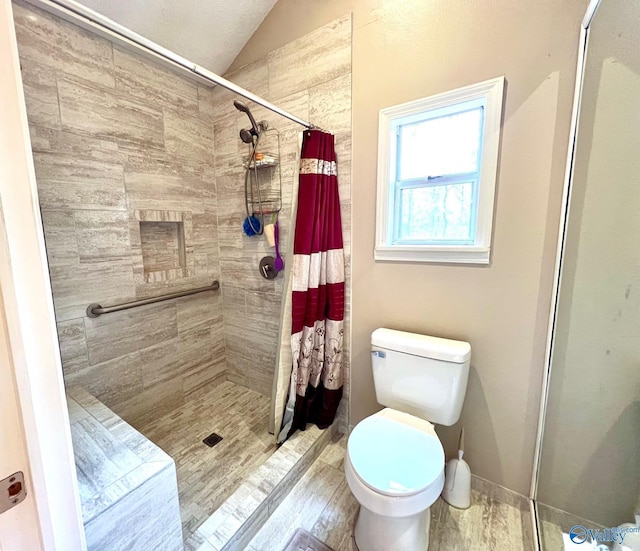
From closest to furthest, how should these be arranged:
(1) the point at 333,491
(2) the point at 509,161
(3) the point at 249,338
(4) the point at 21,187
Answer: (4) the point at 21,187 < (2) the point at 509,161 < (1) the point at 333,491 < (3) the point at 249,338

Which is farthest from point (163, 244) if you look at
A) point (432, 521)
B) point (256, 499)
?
A: point (432, 521)

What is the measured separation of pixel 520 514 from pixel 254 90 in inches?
112

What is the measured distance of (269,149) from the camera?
6.35ft

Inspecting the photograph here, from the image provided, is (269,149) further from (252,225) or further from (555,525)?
(555,525)

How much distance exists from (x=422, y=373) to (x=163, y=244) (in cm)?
185

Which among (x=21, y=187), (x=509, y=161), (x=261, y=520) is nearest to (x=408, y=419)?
(x=261, y=520)

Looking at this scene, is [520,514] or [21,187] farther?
[520,514]

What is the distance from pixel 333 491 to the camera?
1.50 metres

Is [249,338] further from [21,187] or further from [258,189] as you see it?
[21,187]

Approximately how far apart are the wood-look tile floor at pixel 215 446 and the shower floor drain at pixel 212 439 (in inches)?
1.0

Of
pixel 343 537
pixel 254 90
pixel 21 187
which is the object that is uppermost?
pixel 254 90

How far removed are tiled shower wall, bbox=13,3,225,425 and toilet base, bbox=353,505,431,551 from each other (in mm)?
1559

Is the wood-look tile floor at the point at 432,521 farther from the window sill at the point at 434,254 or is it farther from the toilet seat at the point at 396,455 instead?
the window sill at the point at 434,254

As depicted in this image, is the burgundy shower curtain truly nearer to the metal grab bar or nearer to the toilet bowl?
the toilet bowl
